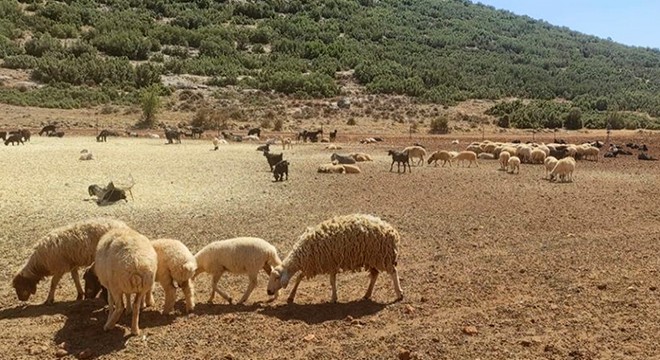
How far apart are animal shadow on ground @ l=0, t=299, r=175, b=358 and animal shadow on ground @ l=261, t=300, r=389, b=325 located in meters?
1.61

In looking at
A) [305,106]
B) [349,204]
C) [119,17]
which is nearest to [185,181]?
[349,204]

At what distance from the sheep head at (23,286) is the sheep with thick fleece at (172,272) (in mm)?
2130

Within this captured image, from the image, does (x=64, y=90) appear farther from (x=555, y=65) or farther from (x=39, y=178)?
(x=555, y=65)

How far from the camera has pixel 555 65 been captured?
114125 mm

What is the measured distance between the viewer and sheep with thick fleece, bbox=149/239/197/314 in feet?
30.5

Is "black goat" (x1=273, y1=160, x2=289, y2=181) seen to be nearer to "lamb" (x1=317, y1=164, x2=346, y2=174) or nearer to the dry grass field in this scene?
the dry grass field

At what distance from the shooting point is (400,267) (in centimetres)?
1182

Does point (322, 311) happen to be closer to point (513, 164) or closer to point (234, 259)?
point (234, 259)

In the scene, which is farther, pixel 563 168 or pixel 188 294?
pixel 563 168

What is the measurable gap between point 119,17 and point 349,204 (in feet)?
281

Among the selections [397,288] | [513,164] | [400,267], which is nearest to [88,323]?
[397,288]

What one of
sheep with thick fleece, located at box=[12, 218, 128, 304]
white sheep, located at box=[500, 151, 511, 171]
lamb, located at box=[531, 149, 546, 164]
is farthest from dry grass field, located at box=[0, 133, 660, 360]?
lamb, located at box=[531, 149, 546, 164]

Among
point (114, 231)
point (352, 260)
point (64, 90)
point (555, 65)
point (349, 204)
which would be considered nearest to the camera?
point (114, 231)

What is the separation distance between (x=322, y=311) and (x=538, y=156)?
25950 mm
